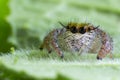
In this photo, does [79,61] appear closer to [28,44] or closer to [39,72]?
[39,72]

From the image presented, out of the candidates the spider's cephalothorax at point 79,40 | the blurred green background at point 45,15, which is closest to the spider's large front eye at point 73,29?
the spider's cephalothorax at point 79,40

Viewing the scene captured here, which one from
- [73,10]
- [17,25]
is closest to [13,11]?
[17,25]

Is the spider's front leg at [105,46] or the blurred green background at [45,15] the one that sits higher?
the blurred green background at [45,15]

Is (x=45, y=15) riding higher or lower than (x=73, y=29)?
higher

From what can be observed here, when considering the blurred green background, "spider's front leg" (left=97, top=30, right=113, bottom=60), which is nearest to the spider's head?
"spider's front leg" (left=97, top=30, right=113, bottom=60)

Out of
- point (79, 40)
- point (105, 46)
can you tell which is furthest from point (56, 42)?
point (105, 46)

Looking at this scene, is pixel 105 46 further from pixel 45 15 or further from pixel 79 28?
pixel 45 15

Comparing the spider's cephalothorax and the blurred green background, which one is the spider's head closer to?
the spider's cephalothorax

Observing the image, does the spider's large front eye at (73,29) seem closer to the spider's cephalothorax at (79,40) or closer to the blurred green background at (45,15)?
the spider's cephalothorax at (79,40)
